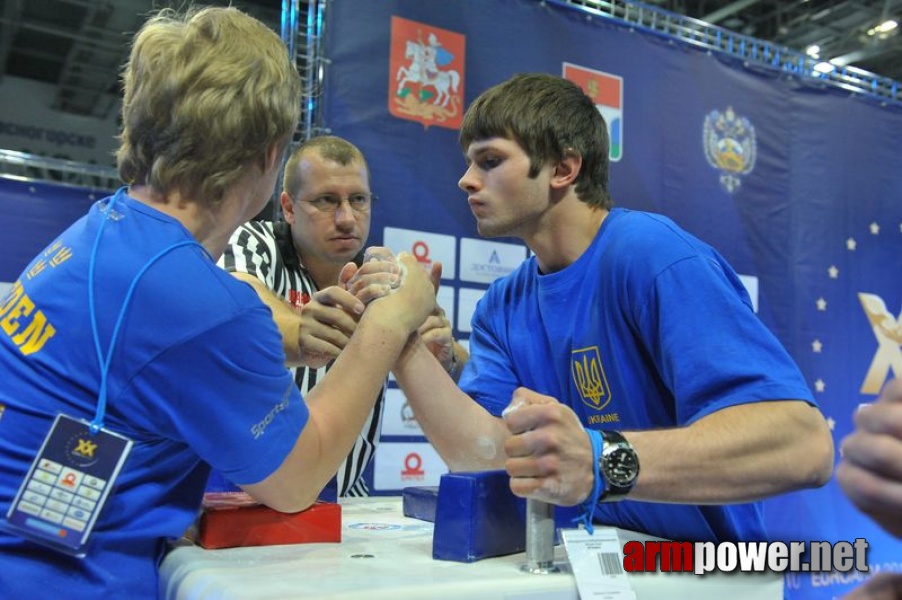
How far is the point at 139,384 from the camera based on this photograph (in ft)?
2.94

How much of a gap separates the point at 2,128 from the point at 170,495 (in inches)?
355

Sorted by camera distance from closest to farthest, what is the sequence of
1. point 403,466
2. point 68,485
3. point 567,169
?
point 68,485 < point 567,169 < point 403,466

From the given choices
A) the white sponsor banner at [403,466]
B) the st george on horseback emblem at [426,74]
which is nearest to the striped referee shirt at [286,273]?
the white sponsor banner at [403,466]

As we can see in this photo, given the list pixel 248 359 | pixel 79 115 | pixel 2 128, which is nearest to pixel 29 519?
pixel 248 359

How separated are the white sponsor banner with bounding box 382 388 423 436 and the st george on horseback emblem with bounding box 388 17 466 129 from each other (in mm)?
1066

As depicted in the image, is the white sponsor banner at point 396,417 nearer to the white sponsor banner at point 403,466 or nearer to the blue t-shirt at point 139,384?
the white sponsor banner at point 403,466

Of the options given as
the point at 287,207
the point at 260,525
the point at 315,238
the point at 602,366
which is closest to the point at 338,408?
the point at 260,525

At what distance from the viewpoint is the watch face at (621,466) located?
3.21ft

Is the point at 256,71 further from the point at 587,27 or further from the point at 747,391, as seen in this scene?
the point at 587,27

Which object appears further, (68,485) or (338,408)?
(338,408)

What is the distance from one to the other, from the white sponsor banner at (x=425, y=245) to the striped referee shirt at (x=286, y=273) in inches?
20.7

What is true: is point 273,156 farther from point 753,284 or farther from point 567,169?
point 753,284

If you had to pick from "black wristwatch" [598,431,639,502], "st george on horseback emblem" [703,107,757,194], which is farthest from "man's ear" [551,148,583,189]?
"st george on horseback emblem" [703,107,757,194]

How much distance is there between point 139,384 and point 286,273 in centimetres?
148
